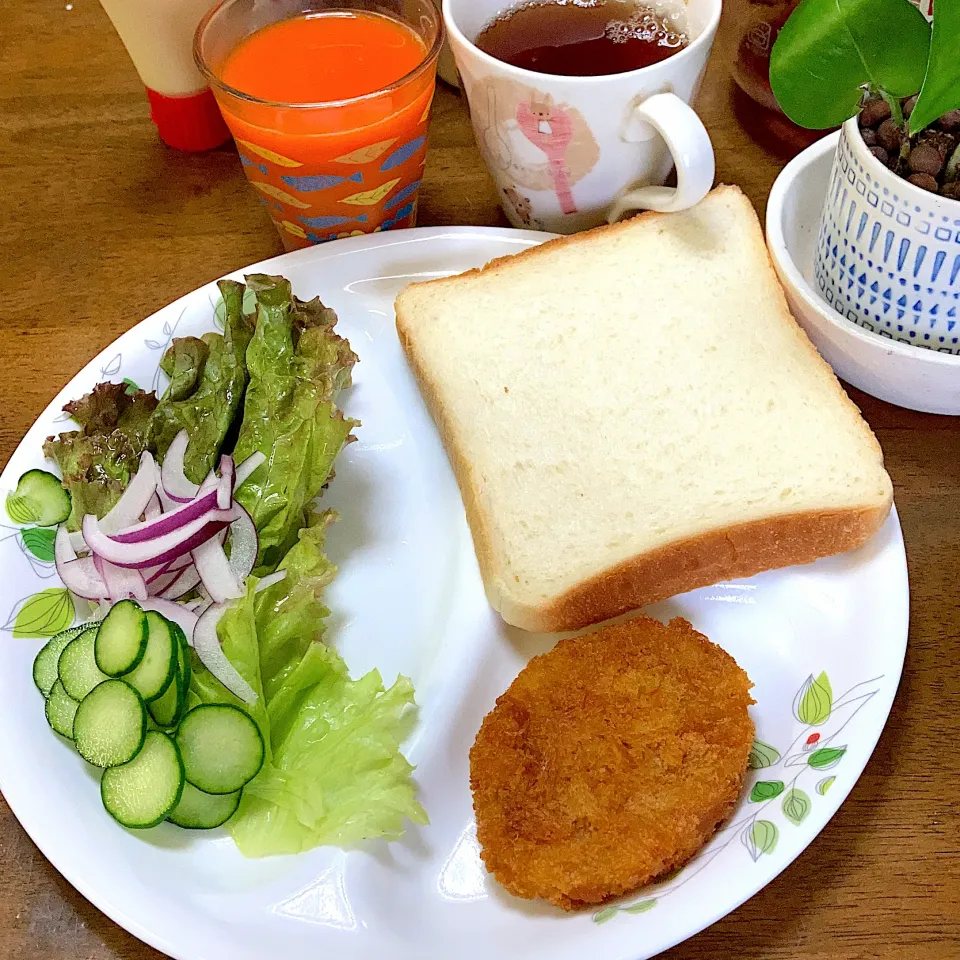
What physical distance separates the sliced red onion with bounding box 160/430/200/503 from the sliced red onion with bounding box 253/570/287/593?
182 millimetres

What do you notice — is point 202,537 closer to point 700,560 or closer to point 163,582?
point 163,582

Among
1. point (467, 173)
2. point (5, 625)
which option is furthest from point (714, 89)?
point (5, 625)

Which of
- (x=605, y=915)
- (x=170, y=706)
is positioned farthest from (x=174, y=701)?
(x=605, y=915)

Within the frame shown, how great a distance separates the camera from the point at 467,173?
1.89 m

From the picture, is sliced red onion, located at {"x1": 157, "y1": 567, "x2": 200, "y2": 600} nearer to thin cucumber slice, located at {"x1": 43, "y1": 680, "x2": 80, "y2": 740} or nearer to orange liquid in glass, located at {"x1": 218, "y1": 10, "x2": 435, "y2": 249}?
thin cucumber slice, located at {"x1": 43, "y1": 680, "x2": 80, "y2": 740}

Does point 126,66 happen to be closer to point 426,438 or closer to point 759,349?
point 426,438

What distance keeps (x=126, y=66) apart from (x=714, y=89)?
138cm

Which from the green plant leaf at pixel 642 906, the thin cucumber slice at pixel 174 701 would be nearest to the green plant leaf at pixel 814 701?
the green plant leaf at pixel 642 906

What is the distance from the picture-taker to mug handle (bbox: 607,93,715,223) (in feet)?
4.64

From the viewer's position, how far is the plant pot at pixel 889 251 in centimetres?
120

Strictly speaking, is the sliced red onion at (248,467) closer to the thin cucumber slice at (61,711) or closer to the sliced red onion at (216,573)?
the sliced red onion at (216,573)

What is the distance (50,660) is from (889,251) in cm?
127

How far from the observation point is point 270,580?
1244 millimetres

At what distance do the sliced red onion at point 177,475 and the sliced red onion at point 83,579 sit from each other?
0.49ft
